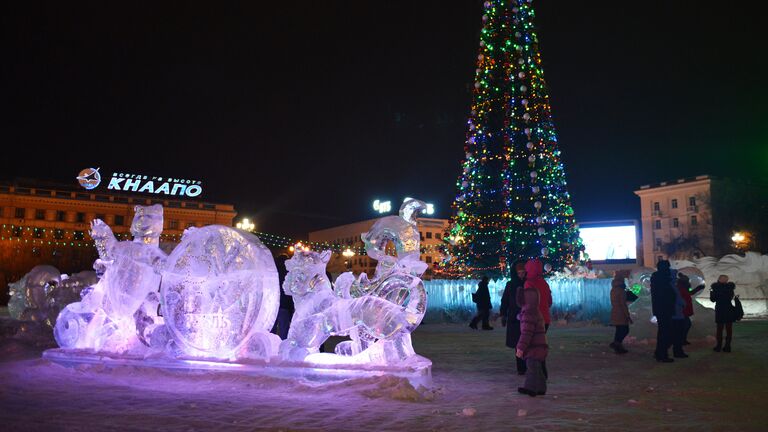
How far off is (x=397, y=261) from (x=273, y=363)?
79.5 inches

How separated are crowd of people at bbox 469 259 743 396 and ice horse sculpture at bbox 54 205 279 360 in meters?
3.25

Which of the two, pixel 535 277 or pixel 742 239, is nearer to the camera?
pixel 535 277

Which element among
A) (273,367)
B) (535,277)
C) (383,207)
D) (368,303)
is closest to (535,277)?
(535,277)

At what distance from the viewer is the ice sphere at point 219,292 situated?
7.72 meters

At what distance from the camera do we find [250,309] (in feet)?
25.1

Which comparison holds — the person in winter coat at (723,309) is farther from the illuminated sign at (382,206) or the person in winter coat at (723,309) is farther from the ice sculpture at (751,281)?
the illuminated sign at (382,206)

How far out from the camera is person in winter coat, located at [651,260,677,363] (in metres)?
9.92

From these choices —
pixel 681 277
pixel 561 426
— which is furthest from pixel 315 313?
pixel 681 277

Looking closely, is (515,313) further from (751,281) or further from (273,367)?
(751,281)

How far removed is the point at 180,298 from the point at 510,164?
14890mm

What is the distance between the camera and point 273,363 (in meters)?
7.40

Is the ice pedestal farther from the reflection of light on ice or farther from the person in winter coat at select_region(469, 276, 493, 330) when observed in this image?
the reflection of light on ice

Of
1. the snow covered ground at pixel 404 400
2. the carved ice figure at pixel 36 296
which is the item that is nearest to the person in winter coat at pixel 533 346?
the snow covered ground at pixel 404 400

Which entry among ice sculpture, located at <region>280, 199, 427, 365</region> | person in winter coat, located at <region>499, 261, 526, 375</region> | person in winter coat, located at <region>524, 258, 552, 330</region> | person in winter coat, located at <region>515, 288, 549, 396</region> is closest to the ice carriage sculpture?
ice sculpture, located at <region>280, 199, 427, 365</region>
